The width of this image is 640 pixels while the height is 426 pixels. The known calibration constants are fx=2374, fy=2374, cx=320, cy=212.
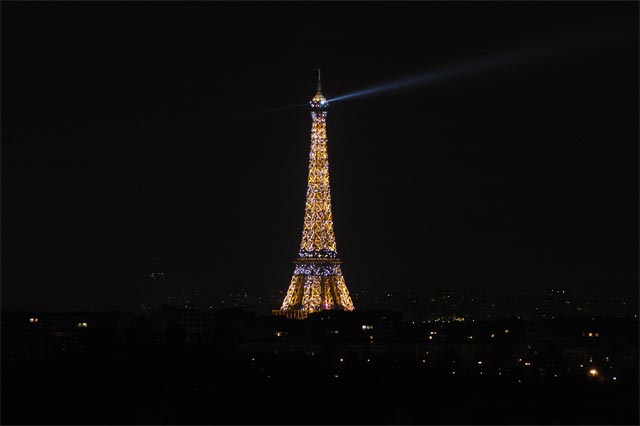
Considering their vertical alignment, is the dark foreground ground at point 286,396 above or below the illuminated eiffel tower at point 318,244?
below

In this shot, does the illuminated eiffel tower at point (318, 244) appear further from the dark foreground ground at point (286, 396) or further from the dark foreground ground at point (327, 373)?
the dark foreground ground at point (286, 396)

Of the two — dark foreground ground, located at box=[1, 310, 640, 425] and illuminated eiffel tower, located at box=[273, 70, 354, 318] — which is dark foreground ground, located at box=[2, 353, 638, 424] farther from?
illuminated eiffel tower, located at box=[273, 70, 354, 318]

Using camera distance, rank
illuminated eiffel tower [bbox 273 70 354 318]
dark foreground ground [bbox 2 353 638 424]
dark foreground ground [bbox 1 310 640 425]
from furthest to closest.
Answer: illuminated eiffel tower [bbox 273 70 354 318]
dark foreground ground [bbox 1 310 640 425]
dark foreground ground [bbox 2 353 638 424]

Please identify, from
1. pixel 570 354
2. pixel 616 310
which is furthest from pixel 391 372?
pixel 616 310

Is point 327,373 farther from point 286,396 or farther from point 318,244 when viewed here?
point 318,244

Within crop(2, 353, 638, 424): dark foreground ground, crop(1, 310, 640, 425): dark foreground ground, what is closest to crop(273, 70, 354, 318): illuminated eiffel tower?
crop(1, 310, 640, 425): dark foreground ground

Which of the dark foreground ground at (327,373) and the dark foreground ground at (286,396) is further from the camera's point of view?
the dark foreground ground at (327,373)

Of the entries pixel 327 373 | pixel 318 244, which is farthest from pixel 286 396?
pixel 318 244

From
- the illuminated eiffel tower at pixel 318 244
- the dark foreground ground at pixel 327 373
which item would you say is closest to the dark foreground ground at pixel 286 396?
the dark foreground ground at pixel 327 373

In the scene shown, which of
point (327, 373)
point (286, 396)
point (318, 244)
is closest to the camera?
point (286, 396)
